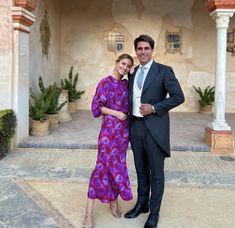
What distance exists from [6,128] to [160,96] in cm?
315

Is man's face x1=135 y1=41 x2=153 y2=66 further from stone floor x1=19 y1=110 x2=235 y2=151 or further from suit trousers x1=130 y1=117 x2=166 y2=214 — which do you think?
stone floor x1=19 y1=110 x2=235 y2=151

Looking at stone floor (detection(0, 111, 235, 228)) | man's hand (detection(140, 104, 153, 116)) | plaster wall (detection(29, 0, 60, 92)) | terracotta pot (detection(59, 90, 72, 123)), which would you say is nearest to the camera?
man's hand (detection(140, 104, 153, 116))

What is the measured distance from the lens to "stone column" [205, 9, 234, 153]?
567 centimetres

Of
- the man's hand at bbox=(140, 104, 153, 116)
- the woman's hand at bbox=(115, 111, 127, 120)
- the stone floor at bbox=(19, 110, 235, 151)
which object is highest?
the man's hand at bbox=(140, 104, 153, 116)

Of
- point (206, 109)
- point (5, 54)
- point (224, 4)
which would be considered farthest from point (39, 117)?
point (206, 109)

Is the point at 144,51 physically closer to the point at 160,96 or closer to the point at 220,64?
the point at 160,96

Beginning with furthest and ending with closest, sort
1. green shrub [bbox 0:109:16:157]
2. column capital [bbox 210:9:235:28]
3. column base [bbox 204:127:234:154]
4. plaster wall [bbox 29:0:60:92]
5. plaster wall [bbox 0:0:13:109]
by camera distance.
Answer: plaster wall [bbox 29:0:60:92]
column base [bbox 204:127:234:154]
column capital [bbox 210:9:235:28]
plaster wall [bbox 0:0:13:109]
green shrub [bbox 0:109:16:157]

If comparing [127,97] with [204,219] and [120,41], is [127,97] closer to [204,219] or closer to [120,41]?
[204,219]

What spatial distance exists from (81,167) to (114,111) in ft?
6.80

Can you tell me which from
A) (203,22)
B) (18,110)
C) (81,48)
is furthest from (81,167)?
(203,22)

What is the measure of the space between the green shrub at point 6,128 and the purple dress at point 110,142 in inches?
102

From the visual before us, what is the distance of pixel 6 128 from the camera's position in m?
5.28

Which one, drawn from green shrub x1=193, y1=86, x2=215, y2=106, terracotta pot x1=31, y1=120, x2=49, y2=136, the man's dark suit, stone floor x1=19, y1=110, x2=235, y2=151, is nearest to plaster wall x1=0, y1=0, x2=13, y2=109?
stone floor x1=19, y1=110, x2=235, y2=151

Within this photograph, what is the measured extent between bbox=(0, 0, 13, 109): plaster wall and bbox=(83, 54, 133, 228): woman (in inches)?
120
